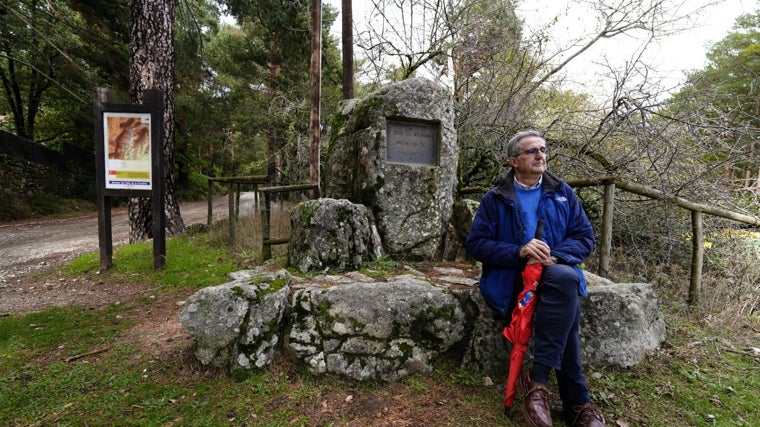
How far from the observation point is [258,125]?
504 inches

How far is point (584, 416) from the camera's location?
1.94 metres

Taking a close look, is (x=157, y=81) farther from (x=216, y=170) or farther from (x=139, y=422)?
(x=216, y=170)

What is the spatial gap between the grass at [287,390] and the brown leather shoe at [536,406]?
183 millimetres

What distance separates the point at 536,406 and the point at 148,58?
673cm

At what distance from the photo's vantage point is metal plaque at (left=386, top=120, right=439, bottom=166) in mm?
3873

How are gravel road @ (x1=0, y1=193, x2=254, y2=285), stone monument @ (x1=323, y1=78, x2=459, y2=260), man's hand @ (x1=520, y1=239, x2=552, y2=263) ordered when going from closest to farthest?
man's hand @ (x1=520, y1=239, x2=552, y2=263) < stone monument @ (x1=323, y1=78, x2=459, y2=260) < gravel road @ (x1=0, y1=193, x2=254, y2=285)

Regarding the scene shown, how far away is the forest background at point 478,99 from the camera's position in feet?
13.1

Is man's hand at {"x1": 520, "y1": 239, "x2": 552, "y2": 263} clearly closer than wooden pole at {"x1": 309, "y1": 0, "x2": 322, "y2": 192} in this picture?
Yes

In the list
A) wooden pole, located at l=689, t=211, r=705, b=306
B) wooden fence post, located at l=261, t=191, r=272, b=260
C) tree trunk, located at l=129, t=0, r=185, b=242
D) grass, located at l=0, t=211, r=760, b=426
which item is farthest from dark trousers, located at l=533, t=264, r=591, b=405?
tree trunk, located at l=129, t=0, r=185, b=242

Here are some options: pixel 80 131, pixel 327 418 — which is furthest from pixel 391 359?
pixel 80 131

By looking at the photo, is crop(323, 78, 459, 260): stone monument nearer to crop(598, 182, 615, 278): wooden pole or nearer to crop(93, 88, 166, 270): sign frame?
crop(598, 182, 615, 278): wooden pole

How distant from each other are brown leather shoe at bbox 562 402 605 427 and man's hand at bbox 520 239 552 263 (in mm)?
832

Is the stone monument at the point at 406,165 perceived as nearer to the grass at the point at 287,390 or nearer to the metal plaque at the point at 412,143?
the metal plaque at the point at 412,143

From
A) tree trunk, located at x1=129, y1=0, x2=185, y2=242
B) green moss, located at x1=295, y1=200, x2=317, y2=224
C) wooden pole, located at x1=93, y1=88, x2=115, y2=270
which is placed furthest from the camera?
tree trunk, located at x1=129, y1=0, x2=185, y2=242
